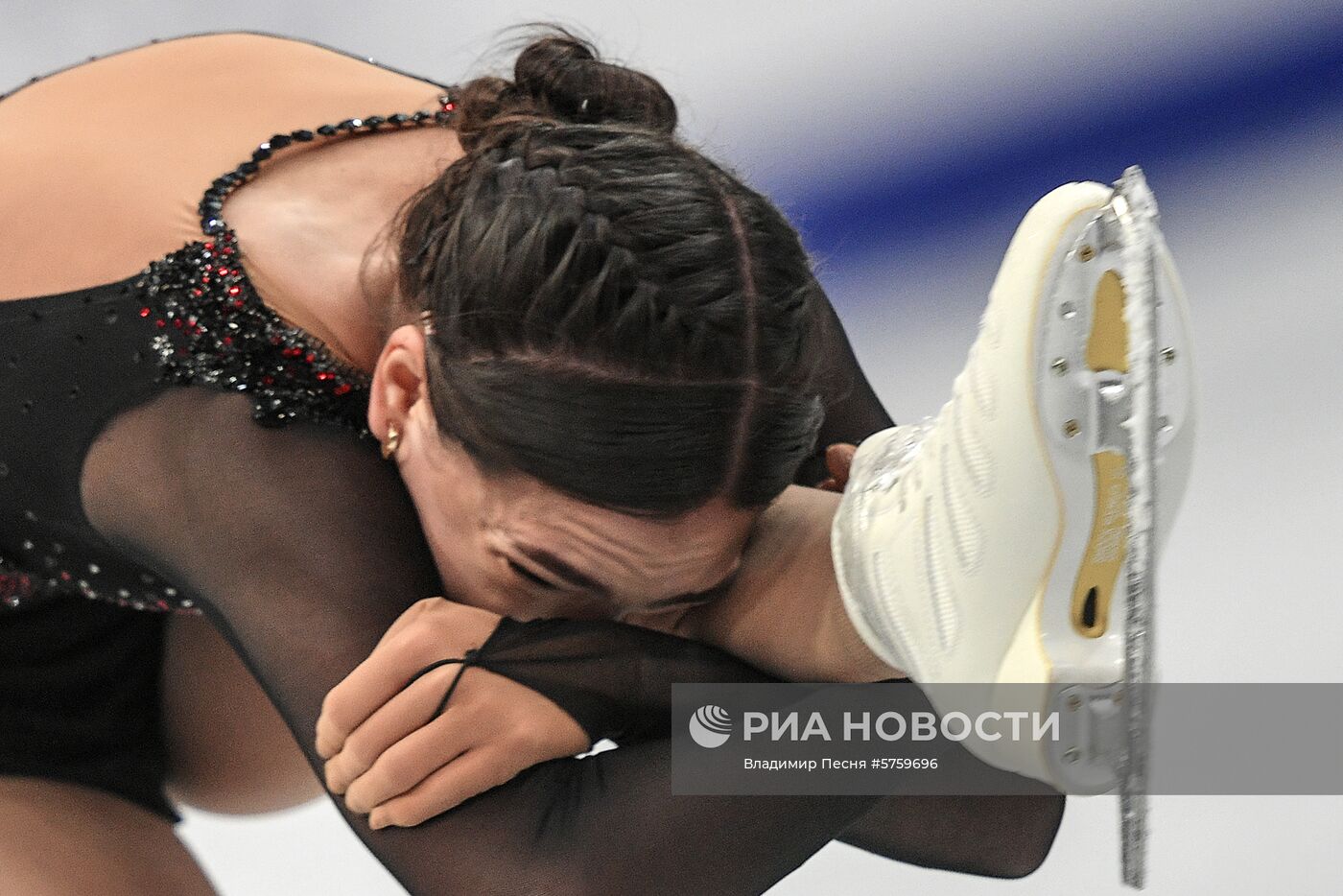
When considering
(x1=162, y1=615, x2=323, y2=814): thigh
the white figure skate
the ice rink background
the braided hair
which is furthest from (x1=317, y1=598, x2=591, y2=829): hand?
the ice rink background

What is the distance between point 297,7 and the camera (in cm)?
198

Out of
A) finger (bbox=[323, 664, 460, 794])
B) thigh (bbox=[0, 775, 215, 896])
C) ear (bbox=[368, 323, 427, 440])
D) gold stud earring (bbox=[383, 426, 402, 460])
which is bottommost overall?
thigh (bbox=[0, 775, 215, 896])

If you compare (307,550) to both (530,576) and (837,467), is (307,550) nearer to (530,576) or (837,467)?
(530,576)

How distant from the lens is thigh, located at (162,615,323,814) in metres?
1.28

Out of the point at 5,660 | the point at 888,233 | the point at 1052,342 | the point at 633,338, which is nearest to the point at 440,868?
the point at 633,338

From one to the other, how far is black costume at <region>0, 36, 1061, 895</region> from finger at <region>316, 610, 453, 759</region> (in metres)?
0.02

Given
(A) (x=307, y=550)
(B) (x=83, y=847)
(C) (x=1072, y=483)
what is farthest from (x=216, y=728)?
(C) (x=1072, y=483)

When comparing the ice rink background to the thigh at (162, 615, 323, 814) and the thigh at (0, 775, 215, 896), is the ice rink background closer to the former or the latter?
the thigh at (162, 615, 323, 814)

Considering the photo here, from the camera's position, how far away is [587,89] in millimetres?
945

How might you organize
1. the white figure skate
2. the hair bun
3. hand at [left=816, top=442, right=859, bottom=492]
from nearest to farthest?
the white figure skate, the hair bun, hand at [left=816, top=442, right=859, bottom=492]

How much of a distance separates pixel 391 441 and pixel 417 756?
18 cm

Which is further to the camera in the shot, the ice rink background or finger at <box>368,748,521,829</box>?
the ice rink background

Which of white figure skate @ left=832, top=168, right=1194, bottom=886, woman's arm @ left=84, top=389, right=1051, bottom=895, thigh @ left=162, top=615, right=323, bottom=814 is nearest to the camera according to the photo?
white figure skate @ left=832, top=168, right=1194, bottom=886

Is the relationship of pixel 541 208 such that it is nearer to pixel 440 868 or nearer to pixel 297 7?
pixel 440 868
